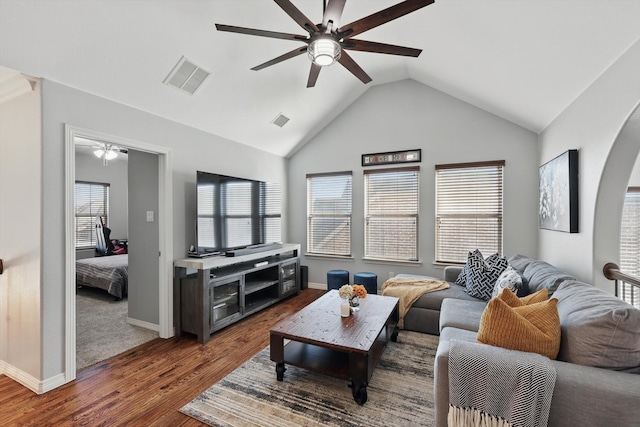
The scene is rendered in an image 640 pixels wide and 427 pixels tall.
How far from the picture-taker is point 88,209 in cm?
670

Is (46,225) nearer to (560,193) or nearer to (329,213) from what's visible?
(329,213)

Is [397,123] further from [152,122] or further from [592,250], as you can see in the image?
[152,122]

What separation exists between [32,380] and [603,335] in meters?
3.89

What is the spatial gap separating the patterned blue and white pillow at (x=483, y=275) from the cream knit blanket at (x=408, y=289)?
289 mm

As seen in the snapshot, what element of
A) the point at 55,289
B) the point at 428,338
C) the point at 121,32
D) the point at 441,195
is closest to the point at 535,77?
the point at 441,195

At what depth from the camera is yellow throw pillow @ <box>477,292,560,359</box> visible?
1550 millimetres

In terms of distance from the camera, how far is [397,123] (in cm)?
466

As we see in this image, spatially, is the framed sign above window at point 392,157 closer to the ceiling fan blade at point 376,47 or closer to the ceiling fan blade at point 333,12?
the ceiling fan blade at point 376,47

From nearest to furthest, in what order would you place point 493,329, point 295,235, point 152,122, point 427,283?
point 493,329
point 152,122
point 427,283
point 295,235

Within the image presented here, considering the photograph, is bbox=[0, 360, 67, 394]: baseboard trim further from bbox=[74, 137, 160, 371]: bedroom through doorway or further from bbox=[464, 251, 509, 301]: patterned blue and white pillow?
bbox=[464, 251, 509, 301]: patterned blue and white pillow

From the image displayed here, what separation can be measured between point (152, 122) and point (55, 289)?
1.81 m

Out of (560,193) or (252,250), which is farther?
(252,250)

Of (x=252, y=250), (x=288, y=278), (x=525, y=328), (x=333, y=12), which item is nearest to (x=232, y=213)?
(x=252, y=250)

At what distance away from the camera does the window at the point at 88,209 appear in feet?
21.5
